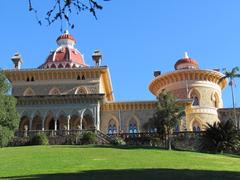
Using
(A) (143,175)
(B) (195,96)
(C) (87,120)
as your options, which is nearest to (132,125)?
(C) (87,120)

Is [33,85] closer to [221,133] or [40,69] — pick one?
[40,69]

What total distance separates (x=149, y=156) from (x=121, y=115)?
85.7 feet

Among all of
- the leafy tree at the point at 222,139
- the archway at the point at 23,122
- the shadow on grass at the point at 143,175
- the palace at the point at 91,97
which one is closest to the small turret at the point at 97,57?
the palace at the point at 91,97

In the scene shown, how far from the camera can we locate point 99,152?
30.5m

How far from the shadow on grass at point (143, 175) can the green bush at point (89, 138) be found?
20.8 metres

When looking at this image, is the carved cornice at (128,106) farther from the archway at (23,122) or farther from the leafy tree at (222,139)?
the leafy tree at (222,139)

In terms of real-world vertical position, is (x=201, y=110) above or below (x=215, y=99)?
below

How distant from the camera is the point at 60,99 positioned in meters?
51.8

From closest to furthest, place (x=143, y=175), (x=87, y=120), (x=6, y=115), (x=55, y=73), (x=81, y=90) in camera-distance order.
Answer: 1. (x=143, y=175)
2. (x=6, y=115)
3. (x=87, y=120)
4. (x=81, y=90)
5. (x=55, y=73)

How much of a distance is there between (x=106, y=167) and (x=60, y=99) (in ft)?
99.5

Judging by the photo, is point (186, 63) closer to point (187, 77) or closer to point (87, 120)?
point (187, 77)

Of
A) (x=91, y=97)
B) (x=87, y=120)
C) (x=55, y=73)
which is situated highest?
(x=55, y=73)

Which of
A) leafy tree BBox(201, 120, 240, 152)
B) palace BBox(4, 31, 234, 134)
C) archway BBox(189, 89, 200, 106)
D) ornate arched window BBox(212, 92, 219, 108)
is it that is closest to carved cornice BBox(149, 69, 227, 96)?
palace BBox(4, 31, 234, 134)

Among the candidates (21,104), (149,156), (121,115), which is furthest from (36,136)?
(149,156)
